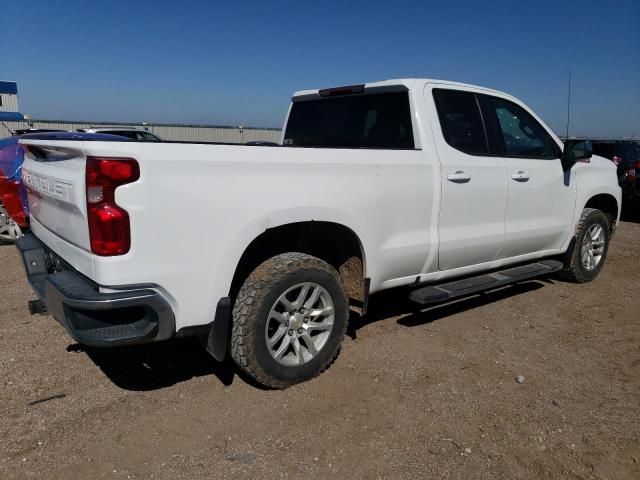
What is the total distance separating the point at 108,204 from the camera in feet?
8.31

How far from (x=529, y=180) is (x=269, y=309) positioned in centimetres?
284

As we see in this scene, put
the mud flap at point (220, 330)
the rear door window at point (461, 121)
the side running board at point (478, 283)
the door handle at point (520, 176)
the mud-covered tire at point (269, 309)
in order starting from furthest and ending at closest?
the door handle at point (520, 176) → the rear door window at point (461, 121) → the side running board at point (478, 283) → the mud-covered tire at point (269, 309) → the mud flap at point (220, 330)

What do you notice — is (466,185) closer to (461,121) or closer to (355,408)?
(461,121)

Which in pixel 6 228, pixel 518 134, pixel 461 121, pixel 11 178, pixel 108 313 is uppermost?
pixel 461 121

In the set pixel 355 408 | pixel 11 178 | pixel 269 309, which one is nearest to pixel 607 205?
pixel 355 408

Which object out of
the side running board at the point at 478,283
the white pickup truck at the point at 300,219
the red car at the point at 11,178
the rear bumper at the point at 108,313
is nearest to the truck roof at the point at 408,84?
the white pickup truck at the point at 300,219

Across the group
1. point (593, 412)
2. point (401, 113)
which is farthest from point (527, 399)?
point (401, 113)

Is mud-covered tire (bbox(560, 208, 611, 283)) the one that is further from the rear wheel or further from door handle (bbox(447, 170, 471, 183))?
the rear wheel

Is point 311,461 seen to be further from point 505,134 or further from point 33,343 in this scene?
point 505,134

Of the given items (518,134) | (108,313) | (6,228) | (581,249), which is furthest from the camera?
(6,228)

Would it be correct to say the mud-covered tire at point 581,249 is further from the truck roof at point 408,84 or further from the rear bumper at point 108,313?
the rear bumper at point 108,313

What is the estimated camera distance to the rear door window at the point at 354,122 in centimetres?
413

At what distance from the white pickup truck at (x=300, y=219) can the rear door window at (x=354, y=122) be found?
1cm

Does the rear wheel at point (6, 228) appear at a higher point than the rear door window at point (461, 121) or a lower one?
lower
